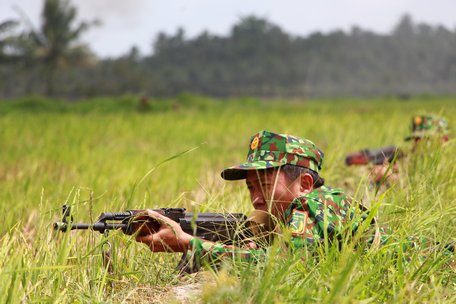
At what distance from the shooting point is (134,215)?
2252 mm

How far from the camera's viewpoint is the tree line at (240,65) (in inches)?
1500

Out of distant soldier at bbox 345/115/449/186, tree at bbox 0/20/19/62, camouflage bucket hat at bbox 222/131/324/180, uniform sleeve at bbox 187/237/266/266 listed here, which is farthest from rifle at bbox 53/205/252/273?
tree at bbox 0/20/19/62

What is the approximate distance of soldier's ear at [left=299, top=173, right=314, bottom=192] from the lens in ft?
8.20

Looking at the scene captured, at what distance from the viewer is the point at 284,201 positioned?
93.1 inches

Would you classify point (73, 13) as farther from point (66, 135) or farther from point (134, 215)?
point (134, 215)

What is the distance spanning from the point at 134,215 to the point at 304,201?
500 millimetres

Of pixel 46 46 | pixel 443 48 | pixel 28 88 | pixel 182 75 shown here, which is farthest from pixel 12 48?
pixel 443 48

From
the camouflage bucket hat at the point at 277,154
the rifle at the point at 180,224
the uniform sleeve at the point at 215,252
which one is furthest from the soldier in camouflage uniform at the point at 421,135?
the uniform sleeve at the point at 215,252

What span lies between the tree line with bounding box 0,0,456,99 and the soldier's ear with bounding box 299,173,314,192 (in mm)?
35200

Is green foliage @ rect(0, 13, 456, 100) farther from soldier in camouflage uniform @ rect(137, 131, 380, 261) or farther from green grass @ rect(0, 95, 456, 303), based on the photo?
soldier in camouflage uniform @ rect(137, 131, 380, 261)

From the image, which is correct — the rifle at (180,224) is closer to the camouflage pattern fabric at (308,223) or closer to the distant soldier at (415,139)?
the camouflage pattern fabric at (308,223)

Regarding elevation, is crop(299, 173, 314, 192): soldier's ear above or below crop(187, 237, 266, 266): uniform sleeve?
above

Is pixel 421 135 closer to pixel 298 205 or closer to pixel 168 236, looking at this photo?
pixel 298 205

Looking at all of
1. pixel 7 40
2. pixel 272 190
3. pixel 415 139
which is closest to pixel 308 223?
pixel 272 190
